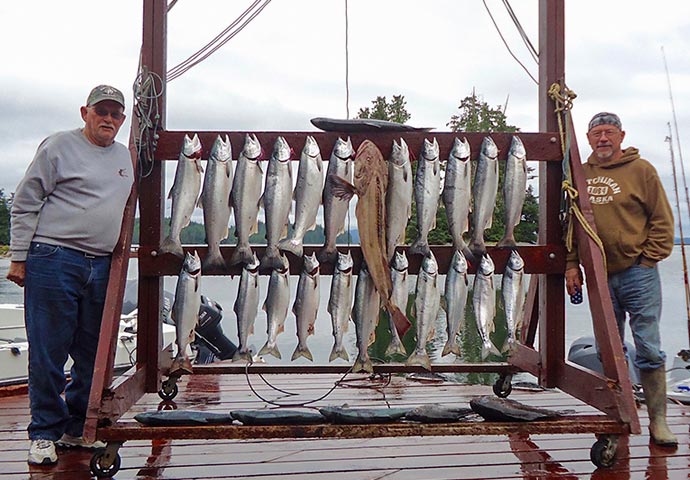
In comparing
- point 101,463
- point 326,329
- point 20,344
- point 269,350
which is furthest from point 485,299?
point 326,329

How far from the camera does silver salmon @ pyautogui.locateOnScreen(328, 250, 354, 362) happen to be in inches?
144

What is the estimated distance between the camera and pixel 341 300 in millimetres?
3674

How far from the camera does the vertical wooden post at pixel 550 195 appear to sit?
405cm

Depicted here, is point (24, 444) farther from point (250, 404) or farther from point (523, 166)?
point (523, 166)

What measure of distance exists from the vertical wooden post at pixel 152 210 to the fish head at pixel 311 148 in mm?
879

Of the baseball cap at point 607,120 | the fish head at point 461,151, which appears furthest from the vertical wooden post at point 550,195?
the fish head at point 461,151

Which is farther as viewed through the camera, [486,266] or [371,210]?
A: [486,266]

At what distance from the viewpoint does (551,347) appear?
4172mm

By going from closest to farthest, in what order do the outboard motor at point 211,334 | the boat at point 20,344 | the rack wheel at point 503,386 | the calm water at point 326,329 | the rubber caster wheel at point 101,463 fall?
the rubber caster wheel at point 101,463, the rack wheel at point 503,386, the boat at point 20,344, the outboard motor at point 211,334, the calm water at point 326,329

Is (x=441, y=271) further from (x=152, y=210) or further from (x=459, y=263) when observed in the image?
(x=152, y=210)

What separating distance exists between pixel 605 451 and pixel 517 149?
164 centimetres

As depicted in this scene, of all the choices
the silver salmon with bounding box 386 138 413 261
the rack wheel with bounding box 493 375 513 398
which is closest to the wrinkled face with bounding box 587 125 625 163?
the silver salmon with bounding box 386 138 413 261

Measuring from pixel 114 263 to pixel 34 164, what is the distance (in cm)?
62

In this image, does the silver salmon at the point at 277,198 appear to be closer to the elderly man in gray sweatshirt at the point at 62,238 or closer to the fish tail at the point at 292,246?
the fish tail at the point at 292,246
